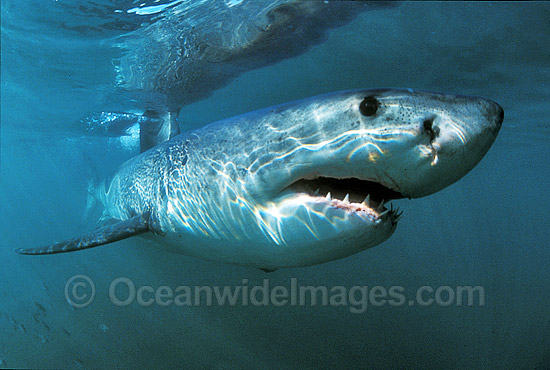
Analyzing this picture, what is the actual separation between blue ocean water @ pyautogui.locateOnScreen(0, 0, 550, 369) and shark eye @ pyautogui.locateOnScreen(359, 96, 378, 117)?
13.2ft

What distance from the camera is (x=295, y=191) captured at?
2.24 m

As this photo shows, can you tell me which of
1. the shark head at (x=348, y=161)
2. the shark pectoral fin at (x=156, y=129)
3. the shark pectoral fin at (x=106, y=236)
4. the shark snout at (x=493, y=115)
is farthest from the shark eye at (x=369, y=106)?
the shark pectoral fin at (x=156, y=129)

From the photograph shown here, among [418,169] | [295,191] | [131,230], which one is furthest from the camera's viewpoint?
[131,230]

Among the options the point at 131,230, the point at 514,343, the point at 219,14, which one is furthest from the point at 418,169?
the point at 514,343

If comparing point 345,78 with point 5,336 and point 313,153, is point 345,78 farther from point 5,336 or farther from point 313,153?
point 5,336

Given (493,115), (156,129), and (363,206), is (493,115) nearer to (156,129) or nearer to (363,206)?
(363,206)

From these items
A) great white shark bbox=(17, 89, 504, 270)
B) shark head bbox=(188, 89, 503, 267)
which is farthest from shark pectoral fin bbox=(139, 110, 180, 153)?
shark head bbox=(188, 89, 503, 267)

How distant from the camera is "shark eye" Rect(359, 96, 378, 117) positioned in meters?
2.01

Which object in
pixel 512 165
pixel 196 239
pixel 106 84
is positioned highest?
pixel 512 165

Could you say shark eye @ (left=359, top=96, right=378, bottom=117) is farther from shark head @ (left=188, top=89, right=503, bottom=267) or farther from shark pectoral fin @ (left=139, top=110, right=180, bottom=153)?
shark pectoral fin @ (left=139, top=110, right=180, bottom=153)

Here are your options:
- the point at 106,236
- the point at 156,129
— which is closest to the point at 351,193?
the point at 106,236

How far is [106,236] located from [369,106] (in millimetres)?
2828

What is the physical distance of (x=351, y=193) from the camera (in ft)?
7.09

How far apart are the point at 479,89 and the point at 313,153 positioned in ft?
41.9
